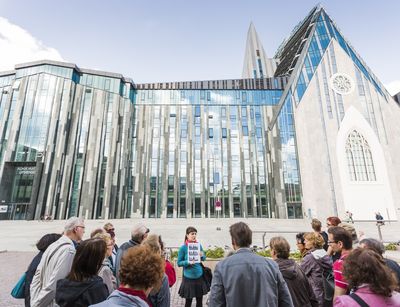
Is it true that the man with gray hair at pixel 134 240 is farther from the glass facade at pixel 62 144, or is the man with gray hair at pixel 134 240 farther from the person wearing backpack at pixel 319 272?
the glass facade at pixel 62 144

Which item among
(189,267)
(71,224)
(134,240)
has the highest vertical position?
(71,224)

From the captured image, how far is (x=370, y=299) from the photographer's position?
5.61ft

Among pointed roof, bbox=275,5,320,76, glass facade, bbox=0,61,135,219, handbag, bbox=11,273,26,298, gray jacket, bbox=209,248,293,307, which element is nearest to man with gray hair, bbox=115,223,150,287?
handbag, bbox=11,273,26,298

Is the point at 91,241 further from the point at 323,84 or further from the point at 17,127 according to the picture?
the point at 17,127

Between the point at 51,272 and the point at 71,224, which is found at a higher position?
the point at 71,224

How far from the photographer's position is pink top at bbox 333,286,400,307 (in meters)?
1.70

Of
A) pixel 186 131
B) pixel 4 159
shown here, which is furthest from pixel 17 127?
pixel 186 131

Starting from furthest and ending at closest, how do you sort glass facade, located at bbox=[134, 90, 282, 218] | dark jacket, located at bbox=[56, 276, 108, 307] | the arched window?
glass facade, located at bbox=[134, 90, 282, 218] → the arched window → dark jacket, located at bbox=[56, 276, 108, 307]

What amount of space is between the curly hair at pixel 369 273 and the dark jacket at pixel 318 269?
158 cm

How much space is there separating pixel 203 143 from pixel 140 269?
39.4 meters

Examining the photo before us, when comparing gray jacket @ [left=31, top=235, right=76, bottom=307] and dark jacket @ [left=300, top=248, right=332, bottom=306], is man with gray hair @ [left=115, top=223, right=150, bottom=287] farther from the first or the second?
dark jacket @ [left=300, top=248, right=332, bottom=306]

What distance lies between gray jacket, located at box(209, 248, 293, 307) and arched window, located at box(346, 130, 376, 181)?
111 feet

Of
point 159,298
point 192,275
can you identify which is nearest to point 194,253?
point 192,275

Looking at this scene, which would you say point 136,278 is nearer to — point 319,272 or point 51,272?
point 51,272
